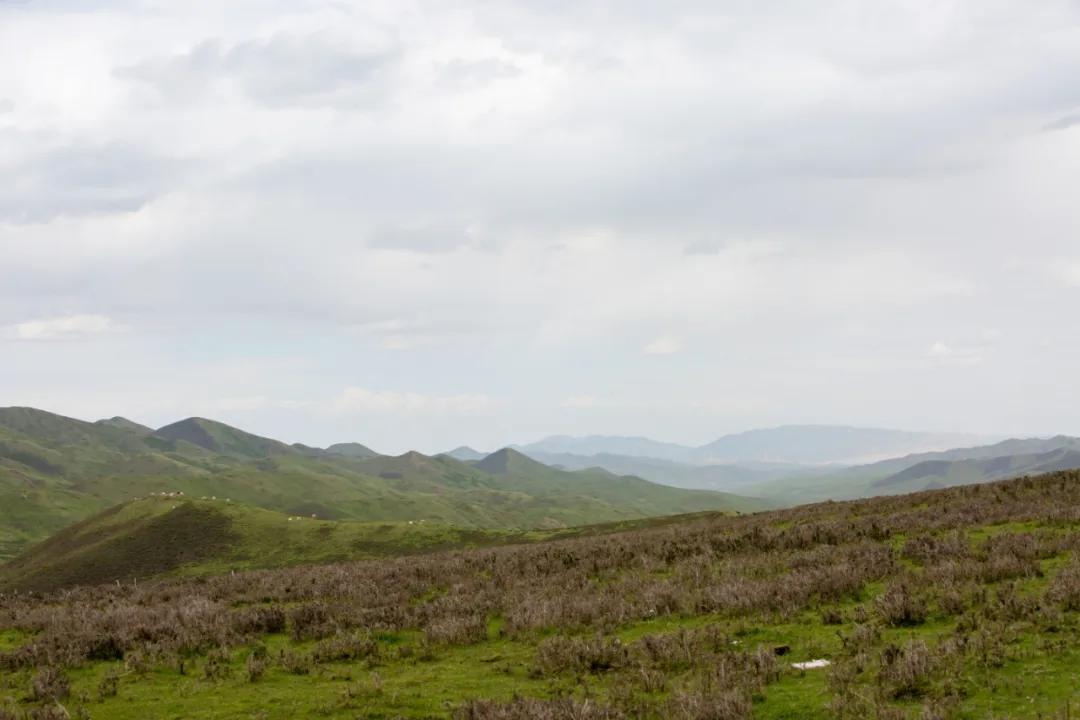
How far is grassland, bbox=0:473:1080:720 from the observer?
34.1 ft

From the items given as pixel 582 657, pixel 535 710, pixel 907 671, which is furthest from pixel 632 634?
pixel 907 671

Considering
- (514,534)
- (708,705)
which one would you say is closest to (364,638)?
(708,705)

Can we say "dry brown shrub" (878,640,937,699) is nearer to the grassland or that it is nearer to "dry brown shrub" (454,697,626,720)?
the grassland

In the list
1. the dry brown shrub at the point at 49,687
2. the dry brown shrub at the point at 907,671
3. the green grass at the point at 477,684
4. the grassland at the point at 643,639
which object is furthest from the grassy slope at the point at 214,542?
the dry brown shrub at the point at 907,671

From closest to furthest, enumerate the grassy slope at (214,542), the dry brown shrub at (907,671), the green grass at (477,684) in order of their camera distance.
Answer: the green grass at (477,684) < the dry brown shrub at (907,671) < the grassy slope at (214,542)

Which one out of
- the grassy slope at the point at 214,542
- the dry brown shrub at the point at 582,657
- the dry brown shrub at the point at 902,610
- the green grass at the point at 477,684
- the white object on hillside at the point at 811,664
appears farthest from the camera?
the grassy slope at the point at 214,542

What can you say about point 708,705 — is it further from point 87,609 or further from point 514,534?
point 514,534

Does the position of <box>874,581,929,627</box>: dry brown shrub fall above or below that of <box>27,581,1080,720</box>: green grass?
above

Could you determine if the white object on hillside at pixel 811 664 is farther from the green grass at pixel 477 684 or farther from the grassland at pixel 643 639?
the grassland at pixel 643 639

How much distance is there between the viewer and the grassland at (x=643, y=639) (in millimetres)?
10383

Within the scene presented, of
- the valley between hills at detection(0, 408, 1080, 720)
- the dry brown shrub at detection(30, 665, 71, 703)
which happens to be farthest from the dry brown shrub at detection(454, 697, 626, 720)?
the dry brown shrub at detection(30, 665, 71, 703)

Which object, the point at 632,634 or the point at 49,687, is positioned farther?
the point at 632,634

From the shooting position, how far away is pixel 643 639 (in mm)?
13797

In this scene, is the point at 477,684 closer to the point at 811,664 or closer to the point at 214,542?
the point at 811,664
